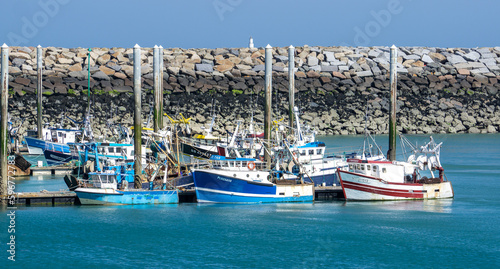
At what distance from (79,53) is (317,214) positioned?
3037 inches

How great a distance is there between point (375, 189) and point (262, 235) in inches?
394

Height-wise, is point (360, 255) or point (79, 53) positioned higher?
point (79, 53)

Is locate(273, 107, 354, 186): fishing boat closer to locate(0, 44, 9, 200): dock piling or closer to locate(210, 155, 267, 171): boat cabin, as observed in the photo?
locate(210, 155, 267, 171): boat cabin

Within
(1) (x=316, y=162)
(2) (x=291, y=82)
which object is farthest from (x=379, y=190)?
(2) (x=291, y=82)

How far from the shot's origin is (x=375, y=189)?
43.4 meters

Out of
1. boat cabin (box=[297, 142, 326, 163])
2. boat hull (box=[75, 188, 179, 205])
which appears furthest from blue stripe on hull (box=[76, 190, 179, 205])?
boat cabin (box=[297, 142, 326, 163])

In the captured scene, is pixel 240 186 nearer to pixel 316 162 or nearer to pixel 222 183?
pixel 222 183

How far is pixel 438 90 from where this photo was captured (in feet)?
341

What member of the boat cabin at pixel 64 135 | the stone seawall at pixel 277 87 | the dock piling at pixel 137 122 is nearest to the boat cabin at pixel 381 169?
the dock piling at pixel 137 122

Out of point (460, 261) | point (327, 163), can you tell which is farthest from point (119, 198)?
point (460, 261)

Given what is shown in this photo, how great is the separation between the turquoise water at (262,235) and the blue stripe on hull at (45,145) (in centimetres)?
2220

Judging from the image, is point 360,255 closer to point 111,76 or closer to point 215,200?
point 215,200

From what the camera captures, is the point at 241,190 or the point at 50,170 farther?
the point at 50,170

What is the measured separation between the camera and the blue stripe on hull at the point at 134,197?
4000 cm
